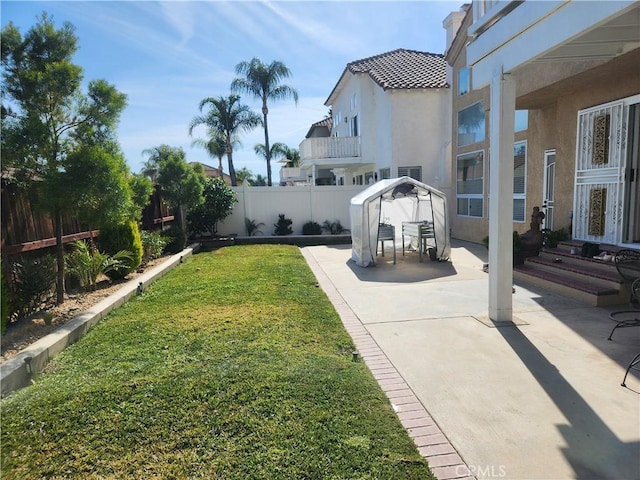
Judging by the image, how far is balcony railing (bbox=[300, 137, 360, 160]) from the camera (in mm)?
19375

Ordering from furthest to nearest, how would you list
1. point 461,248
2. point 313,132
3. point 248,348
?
point 313,132, point 461,248, point 248,348

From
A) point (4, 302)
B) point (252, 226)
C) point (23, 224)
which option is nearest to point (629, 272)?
point (4, 302)

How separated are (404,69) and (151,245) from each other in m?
14.0

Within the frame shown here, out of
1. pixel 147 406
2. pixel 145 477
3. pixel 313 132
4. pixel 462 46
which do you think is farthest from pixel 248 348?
pixel 313 132

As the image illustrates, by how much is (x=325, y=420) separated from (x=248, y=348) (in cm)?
172

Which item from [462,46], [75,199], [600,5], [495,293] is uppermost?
[462,46]

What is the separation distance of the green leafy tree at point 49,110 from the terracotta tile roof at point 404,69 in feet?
40.9

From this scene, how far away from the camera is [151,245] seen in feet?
34.5

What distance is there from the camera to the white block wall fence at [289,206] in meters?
16.2

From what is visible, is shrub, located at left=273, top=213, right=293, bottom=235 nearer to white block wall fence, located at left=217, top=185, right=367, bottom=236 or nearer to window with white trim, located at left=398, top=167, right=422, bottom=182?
white block wall fence, located at left=217, top=185, right=367, bottom=236

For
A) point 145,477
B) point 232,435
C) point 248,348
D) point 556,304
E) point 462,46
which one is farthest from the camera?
point 462,46

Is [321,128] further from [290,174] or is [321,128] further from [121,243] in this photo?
[121,243]

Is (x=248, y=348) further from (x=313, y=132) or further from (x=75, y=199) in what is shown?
(x=313, y=132)

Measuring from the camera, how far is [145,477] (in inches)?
105
